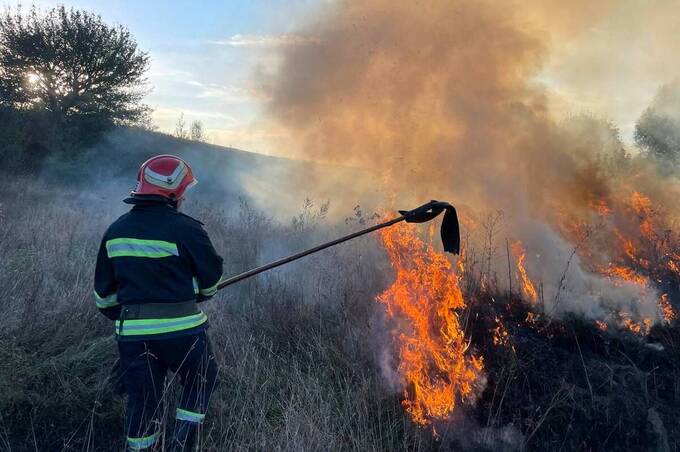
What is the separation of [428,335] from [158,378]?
A: 98.7 inches


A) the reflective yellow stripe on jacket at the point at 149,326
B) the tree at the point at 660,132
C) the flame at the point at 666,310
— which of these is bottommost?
the flame at the point at 666,310

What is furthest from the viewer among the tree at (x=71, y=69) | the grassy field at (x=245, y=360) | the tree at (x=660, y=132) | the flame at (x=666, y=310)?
the tree at (x=71, y=69)

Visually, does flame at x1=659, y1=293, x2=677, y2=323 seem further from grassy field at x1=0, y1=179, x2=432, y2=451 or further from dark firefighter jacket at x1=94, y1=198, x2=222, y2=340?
dark firefighter jacket at x1=94, y1=198, x2=222, y2=340

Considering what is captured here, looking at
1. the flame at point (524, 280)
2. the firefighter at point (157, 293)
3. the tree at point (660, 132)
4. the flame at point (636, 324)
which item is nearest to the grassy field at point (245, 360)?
the firefighter at point (157, 293)

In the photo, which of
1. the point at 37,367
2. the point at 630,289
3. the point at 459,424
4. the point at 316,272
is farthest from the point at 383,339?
the point at 630,289

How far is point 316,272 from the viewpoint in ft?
21.4

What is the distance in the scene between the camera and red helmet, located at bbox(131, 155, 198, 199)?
3248 millimetres

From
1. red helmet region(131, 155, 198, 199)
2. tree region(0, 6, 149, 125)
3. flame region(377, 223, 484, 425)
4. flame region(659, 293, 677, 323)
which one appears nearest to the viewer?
red helmet region(131, 155, 198, 199)

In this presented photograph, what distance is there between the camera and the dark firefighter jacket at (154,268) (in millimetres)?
3133

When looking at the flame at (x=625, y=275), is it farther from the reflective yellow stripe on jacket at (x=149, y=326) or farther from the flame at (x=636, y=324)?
the reflective yellow stripe on jacket at (x=149, y=326)

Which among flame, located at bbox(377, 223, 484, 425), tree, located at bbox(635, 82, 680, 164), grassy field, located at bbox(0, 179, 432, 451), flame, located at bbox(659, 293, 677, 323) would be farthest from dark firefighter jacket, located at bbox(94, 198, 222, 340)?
tree, located at bbox(635, 82, 680, 164)

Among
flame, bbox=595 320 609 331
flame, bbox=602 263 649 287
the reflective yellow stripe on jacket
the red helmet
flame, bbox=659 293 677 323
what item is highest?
the red helmet

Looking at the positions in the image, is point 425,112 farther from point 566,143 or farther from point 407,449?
point 407,449

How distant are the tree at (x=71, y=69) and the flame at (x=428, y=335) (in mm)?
19811
